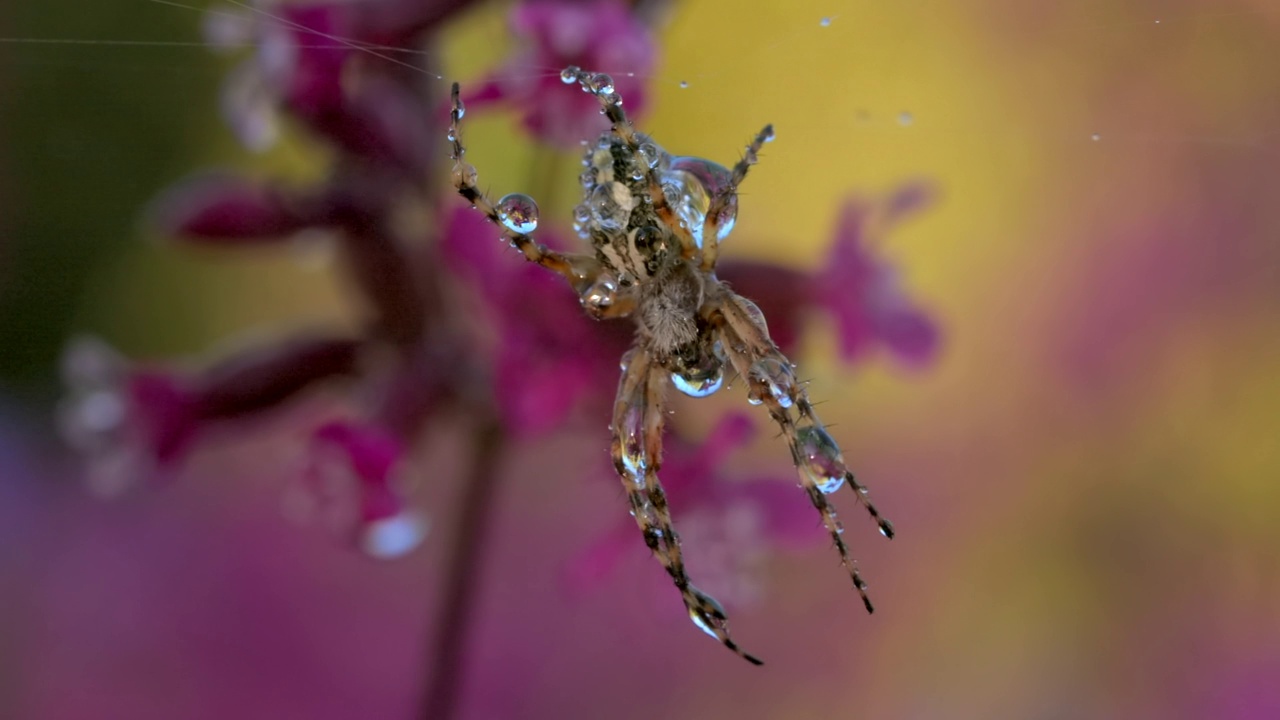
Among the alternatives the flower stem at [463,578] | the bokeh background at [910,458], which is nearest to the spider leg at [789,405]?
the flower stem at [463,578]

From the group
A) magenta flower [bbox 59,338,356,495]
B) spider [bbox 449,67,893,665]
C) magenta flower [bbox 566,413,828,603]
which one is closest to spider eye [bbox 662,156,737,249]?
spider [bbox 449,67,893,665]

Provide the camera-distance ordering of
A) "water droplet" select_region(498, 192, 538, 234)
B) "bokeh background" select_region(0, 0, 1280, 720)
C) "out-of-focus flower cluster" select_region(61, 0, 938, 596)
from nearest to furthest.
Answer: "water droplet" select_region(498, 192, 538, 234) → "out-of-focus flower cluster" select_region(61, 0, 938, 596) → "bokeh background" select_region(0, 0, 1280, 720)

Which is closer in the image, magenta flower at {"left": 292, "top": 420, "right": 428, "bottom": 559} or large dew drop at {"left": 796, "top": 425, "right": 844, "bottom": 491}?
large dew drop at {"left": 796, "top": 425, "right": 844, "bottom": 491}

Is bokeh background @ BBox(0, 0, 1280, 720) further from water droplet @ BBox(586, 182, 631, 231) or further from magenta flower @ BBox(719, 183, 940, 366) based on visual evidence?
water droplet @ BBox(586, 182, 631, 231)

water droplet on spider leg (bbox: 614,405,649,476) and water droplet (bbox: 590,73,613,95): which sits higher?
water droplet (bbox: 590,73,613,95)

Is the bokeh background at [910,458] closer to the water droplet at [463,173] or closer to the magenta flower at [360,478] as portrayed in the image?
the magenta flower at [360,478]

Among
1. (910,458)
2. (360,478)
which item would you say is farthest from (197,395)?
(910,458)

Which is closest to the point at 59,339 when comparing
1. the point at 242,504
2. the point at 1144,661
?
the point at 242,504

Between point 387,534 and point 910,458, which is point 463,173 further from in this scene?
point 910,458
